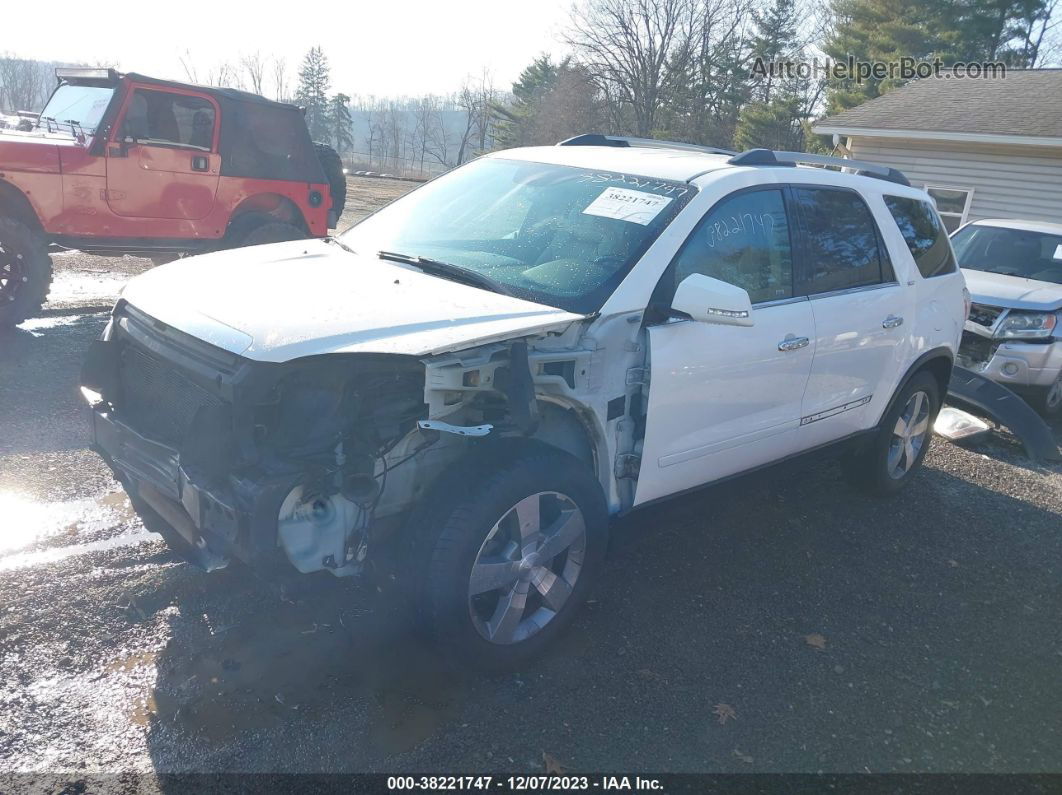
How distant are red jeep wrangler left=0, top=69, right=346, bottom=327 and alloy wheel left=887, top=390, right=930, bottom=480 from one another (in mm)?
6392

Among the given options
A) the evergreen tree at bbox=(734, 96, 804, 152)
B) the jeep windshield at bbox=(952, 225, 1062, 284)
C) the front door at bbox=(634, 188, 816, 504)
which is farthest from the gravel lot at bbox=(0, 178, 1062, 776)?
the evergreen tree at bbox=(734, 96, 804, 152)

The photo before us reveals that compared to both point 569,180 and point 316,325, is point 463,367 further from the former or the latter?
point 569,180

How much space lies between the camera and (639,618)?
3.77 m

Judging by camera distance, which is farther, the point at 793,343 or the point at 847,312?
the point at 847,312

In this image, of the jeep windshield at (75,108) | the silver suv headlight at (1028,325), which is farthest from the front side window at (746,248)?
the jeep windshield at (75,108)

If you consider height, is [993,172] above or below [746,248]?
above

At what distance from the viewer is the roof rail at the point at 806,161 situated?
164 inches

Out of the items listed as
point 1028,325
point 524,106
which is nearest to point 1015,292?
point 1028,325

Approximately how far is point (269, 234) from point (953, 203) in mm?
13395

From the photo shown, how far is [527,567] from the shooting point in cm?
320

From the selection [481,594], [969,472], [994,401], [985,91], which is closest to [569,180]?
[481,594]

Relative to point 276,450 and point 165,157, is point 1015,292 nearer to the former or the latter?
point 276,450

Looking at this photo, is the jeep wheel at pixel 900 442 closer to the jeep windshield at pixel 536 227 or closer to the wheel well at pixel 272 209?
the jeep windshield at pixel 536 227

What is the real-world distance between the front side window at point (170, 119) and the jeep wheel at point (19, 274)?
1.47 meters
